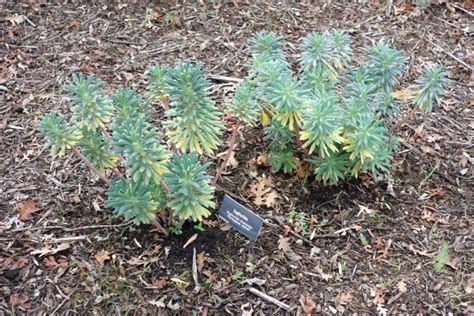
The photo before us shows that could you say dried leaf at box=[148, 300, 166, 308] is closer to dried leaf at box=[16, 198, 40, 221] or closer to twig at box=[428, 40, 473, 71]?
dried leaf at box=[16, 198, 40, 221]

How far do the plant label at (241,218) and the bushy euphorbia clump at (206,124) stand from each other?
14cm

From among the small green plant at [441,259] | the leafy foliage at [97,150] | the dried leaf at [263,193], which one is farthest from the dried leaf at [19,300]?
the small green plant at [441,259]

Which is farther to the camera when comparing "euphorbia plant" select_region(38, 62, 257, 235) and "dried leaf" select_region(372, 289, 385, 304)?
"dried leaf" select_region(372, 289, 385, 304)

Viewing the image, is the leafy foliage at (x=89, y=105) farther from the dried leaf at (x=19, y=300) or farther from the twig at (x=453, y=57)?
the twig at (x=453, y=57)

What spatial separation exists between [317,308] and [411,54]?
7.71 feet

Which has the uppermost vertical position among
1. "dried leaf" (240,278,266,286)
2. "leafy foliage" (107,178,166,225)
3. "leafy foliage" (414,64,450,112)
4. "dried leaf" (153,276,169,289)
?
"leafy foliage" (414,64,450,112)

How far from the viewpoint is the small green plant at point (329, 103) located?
106 inches

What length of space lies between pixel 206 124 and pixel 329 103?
2.04ft

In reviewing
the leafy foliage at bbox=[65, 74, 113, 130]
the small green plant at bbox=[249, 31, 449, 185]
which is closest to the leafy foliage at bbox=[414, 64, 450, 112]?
the small green plant at bbox=[249, 31, 449, 185]

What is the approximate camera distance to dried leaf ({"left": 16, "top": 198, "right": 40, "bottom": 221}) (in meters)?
3.02

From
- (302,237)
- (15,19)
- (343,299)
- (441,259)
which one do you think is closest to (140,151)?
(302,237)

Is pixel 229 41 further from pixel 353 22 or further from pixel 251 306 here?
pixel 251 306

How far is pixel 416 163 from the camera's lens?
341cm

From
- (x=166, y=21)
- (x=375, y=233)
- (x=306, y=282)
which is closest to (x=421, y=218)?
(x=375, y=233)
